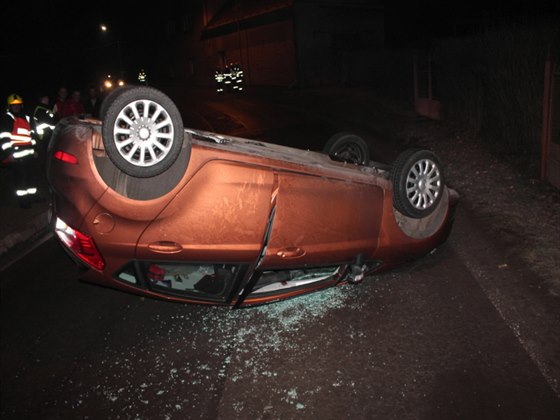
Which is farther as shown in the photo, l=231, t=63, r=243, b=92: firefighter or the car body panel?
l=231, t=63, r=243, b=92: firefighter

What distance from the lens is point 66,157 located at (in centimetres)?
340

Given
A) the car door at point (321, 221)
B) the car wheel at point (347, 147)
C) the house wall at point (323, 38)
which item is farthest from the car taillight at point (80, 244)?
the house wall at point (323, 38)

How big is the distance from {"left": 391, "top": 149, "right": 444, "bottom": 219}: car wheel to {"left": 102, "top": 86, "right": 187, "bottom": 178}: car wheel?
1960mm

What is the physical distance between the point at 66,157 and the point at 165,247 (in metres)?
0.90

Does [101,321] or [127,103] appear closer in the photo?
[127,103]

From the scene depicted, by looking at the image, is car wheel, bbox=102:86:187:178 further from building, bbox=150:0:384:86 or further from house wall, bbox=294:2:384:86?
house wall, bbox=294:2:384:86

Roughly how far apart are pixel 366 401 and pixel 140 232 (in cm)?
185

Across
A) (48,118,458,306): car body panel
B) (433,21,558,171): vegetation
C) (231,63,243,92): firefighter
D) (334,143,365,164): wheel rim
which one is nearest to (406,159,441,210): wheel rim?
(48,118,458,306): car body panel

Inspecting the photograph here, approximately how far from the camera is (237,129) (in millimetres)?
15500

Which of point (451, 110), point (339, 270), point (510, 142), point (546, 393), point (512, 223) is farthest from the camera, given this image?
point (451, 110)

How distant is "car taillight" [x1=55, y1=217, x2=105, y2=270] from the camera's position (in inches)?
138

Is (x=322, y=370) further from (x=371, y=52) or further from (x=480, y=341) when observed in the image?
(x=371, y=52)

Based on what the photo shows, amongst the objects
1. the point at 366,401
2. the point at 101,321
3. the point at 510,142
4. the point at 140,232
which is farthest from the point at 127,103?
the point at 510,142

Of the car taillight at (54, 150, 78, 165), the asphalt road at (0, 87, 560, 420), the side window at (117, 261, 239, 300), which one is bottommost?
the asphalt road at (0, 87, 560, 420)
